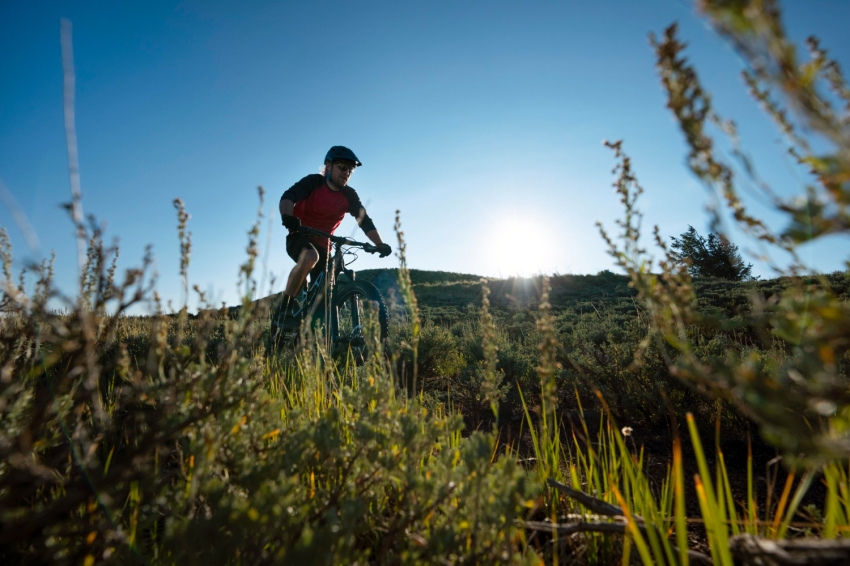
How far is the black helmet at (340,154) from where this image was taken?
21.0ft

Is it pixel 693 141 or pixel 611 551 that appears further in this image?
pixel 611 551

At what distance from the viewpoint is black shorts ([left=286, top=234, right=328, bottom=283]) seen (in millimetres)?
6105

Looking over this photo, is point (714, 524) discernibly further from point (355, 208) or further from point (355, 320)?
point (355, 208)

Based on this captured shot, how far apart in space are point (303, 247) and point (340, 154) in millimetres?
1440

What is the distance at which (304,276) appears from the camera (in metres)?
5.90

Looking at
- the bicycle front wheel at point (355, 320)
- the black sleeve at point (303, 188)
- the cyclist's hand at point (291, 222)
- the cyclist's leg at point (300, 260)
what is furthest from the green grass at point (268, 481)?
the black sleeve at point (303, 188)

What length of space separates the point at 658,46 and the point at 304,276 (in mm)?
5417

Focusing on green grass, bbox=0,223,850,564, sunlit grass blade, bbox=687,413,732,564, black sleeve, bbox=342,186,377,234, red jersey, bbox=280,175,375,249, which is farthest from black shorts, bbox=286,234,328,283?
sunlit grass blade, bbox=687,413,732,564

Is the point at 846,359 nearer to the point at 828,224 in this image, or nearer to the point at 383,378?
the point at 383,378

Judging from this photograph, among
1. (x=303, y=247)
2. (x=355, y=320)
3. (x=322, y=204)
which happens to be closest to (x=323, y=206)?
(x=322, y=204)

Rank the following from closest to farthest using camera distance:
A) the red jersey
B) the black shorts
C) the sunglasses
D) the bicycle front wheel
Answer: the bicycle front wheel < the black shorts < the red jersey < the sunglasses

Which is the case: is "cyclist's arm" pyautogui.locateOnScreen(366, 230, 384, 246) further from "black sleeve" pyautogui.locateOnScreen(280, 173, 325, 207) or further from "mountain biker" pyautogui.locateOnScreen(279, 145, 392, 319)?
"black sleeve" pyautogui.locateOnScreen(280, 173, 325, 207)

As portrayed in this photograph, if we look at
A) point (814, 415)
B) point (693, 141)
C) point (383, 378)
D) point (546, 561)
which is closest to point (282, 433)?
point (383, 378)

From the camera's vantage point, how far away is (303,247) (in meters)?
6.09
